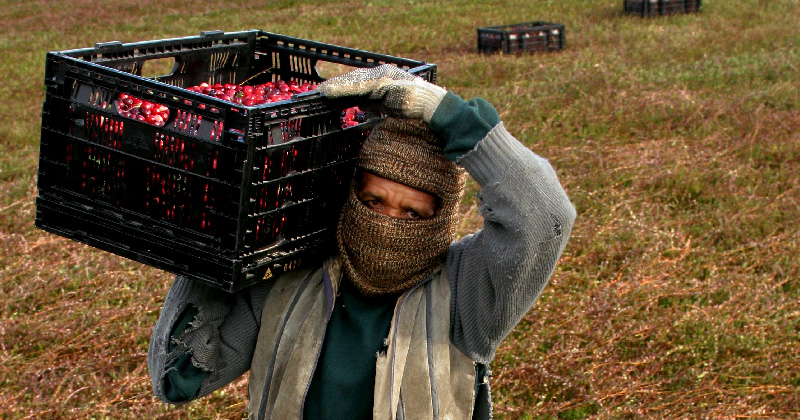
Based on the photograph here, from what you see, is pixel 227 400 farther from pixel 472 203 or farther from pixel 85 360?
pixel 472 203

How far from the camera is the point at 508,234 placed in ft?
7.61

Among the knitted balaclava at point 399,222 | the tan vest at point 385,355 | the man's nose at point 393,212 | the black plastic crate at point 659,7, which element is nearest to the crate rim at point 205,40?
the knitted balaclava at point 399,222

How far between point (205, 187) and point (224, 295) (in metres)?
0.40

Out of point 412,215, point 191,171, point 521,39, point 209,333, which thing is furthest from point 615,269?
point 521,39

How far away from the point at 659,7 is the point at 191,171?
51.6 feet

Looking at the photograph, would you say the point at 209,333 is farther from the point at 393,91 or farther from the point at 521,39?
the point at 521,39

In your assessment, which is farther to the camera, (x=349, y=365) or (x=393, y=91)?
(x=349, y=365)

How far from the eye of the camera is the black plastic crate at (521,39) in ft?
43.5

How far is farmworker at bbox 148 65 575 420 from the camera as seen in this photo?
2293 millimetres

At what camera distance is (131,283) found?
18.4ft

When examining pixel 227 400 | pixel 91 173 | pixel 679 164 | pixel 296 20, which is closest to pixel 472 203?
pixel 679 164

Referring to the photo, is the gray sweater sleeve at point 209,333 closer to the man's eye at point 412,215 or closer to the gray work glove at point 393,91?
the man's eye at point 412,215

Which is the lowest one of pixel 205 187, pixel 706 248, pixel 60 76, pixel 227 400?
pixel 227 400

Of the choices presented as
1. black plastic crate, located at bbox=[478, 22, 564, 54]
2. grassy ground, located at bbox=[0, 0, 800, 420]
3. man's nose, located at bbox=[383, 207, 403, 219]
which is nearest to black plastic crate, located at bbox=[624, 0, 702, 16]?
black plastic crate, located at bbox=[478, 22, 564, 54]
